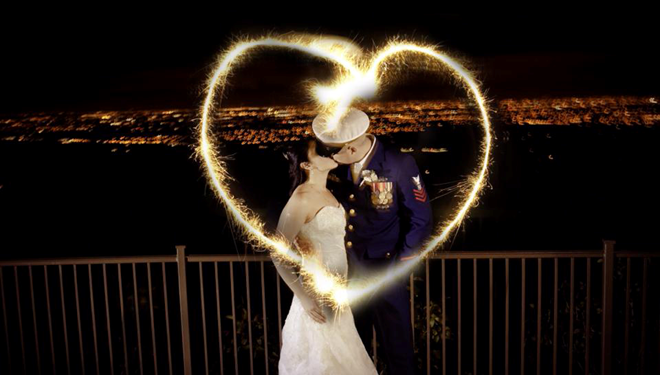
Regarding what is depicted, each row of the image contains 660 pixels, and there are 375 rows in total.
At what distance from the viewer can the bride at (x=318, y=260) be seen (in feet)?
12.9

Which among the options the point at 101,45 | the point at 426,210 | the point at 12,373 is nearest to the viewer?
the point at 426,210

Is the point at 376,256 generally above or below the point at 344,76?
below

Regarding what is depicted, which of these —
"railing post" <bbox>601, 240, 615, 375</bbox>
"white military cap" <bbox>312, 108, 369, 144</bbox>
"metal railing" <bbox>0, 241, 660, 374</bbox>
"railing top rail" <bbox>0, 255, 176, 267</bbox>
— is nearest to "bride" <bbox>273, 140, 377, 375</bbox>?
"white military cap" <bbox>312, 108, 369, 144</bbox>

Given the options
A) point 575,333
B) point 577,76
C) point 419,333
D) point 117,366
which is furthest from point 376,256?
point 577,76

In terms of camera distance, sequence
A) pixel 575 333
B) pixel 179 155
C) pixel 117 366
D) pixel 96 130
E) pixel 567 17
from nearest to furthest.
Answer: pixel 575 333 → pixel 117 366 → pixel 567 17 → pixel 179 155 → pixel 96 130

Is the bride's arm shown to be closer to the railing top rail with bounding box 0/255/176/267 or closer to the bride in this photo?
the bride

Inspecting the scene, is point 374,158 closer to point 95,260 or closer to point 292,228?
point 292,228

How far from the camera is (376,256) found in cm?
420

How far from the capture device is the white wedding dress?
3.99 meters

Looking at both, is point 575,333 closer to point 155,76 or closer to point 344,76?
point 344,76

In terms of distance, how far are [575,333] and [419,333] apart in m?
1.52

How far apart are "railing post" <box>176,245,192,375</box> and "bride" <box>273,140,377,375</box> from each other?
96 centimetres

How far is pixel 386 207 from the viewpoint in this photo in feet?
13.4

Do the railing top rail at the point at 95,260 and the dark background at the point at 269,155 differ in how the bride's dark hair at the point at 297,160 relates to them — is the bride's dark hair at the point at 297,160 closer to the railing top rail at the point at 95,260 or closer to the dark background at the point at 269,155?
the dark background at the point at 269,155
